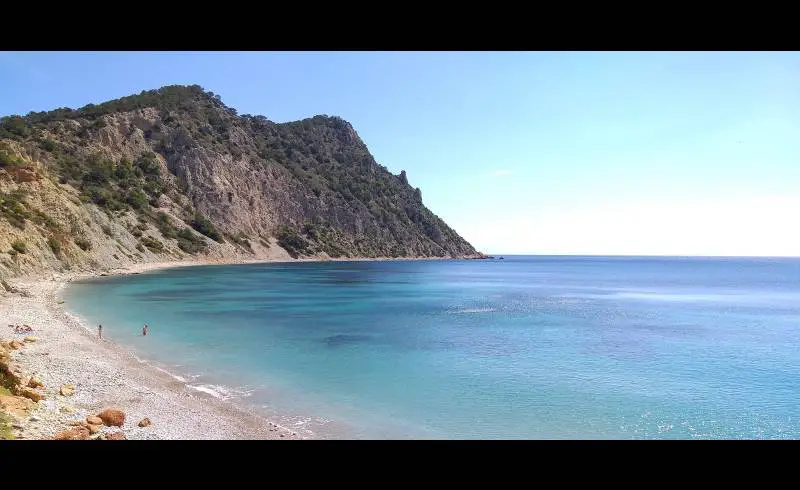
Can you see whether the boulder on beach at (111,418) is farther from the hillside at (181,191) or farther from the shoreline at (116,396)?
the hillside at (181,191)

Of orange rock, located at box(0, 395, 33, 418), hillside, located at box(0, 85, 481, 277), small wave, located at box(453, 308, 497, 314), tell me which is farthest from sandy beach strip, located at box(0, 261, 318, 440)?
small wave, located at box(453, 308, 497, 314)

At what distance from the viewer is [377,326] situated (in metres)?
24.9

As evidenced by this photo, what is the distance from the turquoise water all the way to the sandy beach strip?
2.72 feet

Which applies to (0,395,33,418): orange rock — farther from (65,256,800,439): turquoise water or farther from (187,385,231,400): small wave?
(65,256,800,439): turquoise water

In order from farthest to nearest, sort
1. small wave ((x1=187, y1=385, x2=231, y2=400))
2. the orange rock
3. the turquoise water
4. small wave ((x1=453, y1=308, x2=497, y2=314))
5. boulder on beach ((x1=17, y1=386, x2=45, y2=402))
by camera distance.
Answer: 1. small wave ((x1=453, y1=308, x2=497, y2=314))
2. small wave ((x1=187, y1=385, x2=231, y2=400))
3. the turquoise water
4. boulder on beach ((x1=17, y1=386, x2=45, y2=402))
5. the orange rock

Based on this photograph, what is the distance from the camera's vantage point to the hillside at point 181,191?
136 ft

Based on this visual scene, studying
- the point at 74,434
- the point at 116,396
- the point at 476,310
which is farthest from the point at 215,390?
the point at 476,310

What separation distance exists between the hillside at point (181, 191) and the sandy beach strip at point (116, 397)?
18034mm

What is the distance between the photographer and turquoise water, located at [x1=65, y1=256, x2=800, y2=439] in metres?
11.1
